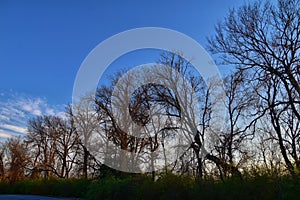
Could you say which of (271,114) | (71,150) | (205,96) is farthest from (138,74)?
(71,150)

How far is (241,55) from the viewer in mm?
14289

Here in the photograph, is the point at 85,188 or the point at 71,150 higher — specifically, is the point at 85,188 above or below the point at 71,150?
below

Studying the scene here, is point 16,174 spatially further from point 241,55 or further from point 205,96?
point 241,55

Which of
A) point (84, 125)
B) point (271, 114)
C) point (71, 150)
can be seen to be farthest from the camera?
point (71, 150)

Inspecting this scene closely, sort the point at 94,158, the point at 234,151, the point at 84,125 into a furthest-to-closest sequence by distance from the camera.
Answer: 1. the point at 84,125
2. the point at 94,158
3. the point at 234,151

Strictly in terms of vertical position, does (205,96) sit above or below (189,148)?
above

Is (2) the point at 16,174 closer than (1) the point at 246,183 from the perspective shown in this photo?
No

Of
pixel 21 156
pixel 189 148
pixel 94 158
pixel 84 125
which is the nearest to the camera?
pixel 189 148

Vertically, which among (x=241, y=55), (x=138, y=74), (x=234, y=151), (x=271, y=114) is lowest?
(x=234, y=151)

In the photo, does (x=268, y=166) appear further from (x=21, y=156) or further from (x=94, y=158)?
(x=21, y=156)

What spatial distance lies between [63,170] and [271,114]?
88.1 ft

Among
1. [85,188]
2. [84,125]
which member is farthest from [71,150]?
[85,188]

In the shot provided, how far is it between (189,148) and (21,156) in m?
25.8

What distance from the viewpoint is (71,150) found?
109 ft
